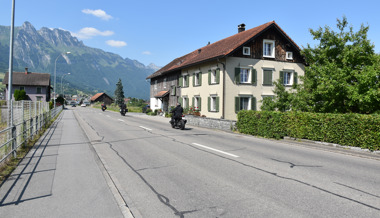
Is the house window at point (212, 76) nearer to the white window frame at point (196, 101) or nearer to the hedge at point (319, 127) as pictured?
the white window frame at point (196, 101)

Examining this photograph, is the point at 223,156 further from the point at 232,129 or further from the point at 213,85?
the point at 213,85

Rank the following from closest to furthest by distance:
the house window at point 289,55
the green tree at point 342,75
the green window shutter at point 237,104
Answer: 1. the green tree at point 342,75
2. the green window shutter at point 237,104
3. the house window at point 289,55

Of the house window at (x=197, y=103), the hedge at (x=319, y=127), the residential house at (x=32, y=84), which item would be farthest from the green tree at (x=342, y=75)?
the residential house at (x=32, y=84)

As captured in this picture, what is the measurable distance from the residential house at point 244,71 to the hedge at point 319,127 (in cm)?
750

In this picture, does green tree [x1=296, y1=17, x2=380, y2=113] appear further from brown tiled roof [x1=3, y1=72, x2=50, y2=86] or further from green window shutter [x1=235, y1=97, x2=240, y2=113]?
brown tiled roof [x1=3, y1=72, x2=50, y2=86]

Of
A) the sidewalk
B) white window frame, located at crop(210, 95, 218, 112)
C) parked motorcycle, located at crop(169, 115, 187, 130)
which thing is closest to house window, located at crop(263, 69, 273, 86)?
white window frame, located at crop(210, 95, 218, 112)

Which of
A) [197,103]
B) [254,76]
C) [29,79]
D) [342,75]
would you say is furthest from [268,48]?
[29,79]

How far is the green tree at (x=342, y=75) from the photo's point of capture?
1248 cm

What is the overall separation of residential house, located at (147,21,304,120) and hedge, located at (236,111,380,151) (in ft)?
24.6

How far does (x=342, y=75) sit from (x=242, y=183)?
11043 mm

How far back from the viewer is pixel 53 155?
849 centimetres

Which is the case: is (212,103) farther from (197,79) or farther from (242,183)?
(242,183)

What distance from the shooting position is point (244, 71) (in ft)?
80.4

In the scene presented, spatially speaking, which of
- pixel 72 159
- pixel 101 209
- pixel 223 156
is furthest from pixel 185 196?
pixel 72 159
